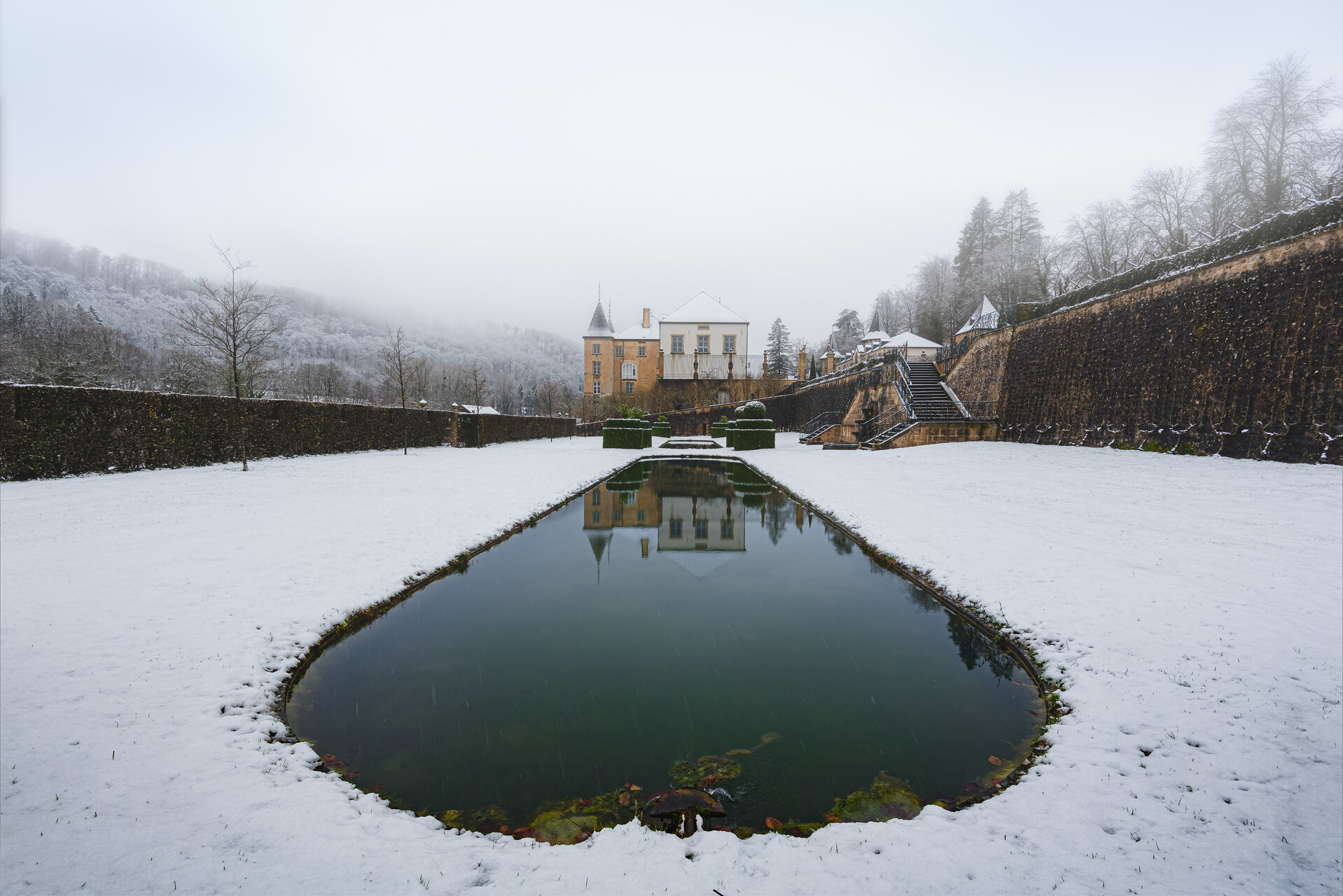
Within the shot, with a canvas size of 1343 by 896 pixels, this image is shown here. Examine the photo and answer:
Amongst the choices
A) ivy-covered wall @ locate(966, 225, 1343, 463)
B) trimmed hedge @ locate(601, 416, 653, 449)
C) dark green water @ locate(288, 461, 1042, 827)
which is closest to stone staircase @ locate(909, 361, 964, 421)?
ivy-covered wall @ locate(966, 225, 1343, 463)

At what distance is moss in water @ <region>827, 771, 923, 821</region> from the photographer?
2.47 m

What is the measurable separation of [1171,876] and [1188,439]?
1517 centimetres

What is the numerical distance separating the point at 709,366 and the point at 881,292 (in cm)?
5208

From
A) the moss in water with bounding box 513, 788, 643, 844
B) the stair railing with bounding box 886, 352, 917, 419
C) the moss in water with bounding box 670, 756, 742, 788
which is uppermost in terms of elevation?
the stair railing with bounding box 886, 352, 917, 419

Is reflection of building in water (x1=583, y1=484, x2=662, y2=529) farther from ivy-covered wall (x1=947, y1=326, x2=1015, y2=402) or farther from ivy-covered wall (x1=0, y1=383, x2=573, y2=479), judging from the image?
ivy-covered wall (x1=947, y1=326, x2=1015, y2=402)

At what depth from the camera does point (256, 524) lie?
7508 millimetres

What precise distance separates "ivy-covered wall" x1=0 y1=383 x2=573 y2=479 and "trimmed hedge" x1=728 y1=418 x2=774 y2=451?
1583cm

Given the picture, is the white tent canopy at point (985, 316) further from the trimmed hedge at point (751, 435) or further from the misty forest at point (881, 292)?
the trimmed hedge at point (751, 435)

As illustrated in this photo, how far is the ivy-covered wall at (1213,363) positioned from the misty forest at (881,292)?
2.24m

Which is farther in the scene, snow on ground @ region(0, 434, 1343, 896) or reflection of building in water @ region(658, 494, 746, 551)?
reflection of building in water @ region(658, 494, 746, 551)

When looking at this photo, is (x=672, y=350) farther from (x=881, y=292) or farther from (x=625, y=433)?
(x=881, y=292)

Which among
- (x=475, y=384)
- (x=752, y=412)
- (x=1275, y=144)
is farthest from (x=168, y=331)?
(x=1275, y=144)

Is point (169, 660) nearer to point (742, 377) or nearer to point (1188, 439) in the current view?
point (1188, 439)

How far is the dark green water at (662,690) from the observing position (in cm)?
275
